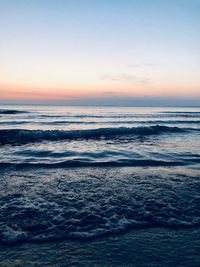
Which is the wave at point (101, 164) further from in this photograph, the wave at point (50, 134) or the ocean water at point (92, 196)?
the wave at point (50, 134)

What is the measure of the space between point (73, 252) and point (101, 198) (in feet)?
6.32

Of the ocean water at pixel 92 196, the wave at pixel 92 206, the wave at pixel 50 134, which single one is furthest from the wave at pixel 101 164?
the wave at pixel 50 134

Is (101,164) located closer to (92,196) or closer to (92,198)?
(92,196)

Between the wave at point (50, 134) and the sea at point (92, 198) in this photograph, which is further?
the wave at point (50, 134)

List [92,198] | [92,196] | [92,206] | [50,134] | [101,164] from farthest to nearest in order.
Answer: [50,134]
[101,164]
[92,196]
[92,198]
[92,206]

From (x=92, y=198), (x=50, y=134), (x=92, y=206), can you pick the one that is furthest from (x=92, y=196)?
(x=50, y=134)

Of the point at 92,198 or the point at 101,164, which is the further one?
the point at 101,164

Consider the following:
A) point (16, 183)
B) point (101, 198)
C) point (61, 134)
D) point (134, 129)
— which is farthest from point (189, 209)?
point (134, 129)

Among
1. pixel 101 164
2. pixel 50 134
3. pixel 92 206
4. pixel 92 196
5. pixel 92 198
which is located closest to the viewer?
pixel 92 206

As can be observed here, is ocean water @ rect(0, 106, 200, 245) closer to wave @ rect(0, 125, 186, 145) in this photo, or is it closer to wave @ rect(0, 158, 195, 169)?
wave @ rect(0, 158, 195, 169)

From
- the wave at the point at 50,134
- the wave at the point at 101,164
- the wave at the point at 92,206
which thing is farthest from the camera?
the wave at the point at 50,134

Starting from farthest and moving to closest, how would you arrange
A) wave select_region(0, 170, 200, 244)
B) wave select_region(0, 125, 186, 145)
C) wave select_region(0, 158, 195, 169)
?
wave select_region(0, 125, 186, 145), wave select_region(0, 158, 195, 169), wave select_region(0, 170, 200, 244)

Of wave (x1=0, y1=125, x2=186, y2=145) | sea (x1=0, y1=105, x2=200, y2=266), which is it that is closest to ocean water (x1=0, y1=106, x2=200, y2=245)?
sea (x1=0, y1=105, x2=200, y2=266)

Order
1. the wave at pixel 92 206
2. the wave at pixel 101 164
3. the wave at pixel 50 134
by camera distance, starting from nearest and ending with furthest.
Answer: the wave at pixel 92 206
the wave at pixel 101 164
the wave at pixel 50 134
